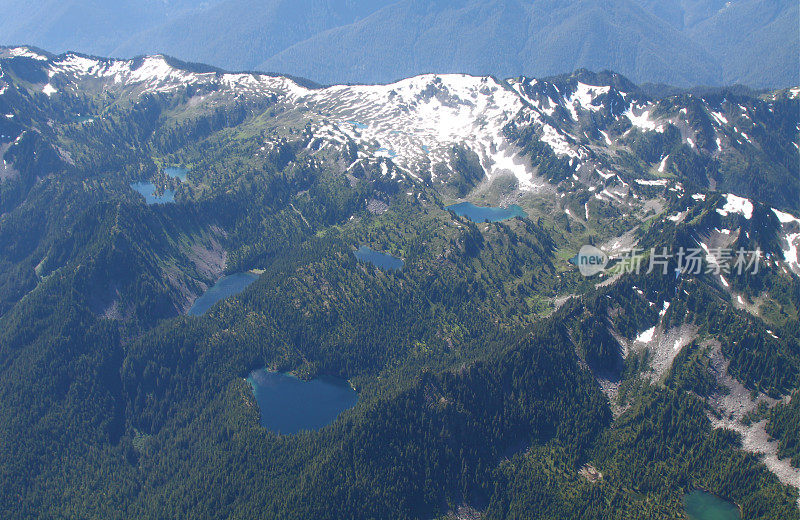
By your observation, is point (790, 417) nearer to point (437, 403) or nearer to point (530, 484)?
point (530, 484)

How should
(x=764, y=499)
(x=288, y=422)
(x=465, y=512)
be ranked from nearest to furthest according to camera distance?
1. (x=764, y=499)
2. (x=465, y=512)
3. (x=288, y=422)

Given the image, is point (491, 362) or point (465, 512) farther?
point (491, 362)

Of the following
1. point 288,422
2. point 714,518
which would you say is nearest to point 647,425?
point 714,518

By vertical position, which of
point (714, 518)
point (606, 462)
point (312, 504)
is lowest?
point (714, 518)

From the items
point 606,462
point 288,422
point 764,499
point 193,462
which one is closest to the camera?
point 764,499

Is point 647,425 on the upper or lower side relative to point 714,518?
upper

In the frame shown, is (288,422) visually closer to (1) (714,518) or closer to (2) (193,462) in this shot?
(2) (193,462)

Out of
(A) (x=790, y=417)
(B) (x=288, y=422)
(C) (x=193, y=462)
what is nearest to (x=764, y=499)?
(A) (x=790, y=417)
